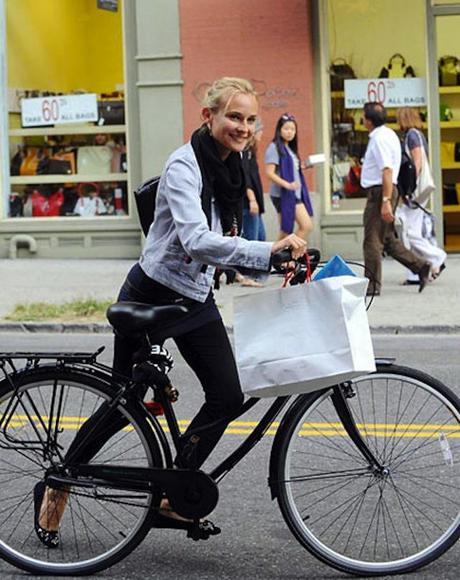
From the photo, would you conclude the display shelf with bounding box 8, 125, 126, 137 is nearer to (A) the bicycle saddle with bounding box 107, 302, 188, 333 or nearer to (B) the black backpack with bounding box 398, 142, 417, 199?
(B) the black backpack with bounding box 398, 142, 417, 199

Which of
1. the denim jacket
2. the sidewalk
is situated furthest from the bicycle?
the sidewalk

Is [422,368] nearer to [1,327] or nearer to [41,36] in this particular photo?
[1,327]

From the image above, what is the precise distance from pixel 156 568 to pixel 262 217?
11057mm

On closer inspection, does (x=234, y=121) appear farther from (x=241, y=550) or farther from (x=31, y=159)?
(x=31, y=159)

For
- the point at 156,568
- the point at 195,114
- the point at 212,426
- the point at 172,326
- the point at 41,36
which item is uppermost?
the point at 41,36

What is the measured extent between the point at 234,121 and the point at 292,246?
539 millimetres

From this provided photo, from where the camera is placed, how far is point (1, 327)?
38.2 feet

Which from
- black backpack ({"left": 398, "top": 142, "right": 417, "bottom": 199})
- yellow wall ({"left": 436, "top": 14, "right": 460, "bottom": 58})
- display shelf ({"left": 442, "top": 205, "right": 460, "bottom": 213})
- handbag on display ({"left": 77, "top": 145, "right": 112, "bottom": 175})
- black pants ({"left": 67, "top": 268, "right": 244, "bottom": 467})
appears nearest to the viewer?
black pants ({"left": 67, "top": 268, "right": 244, "bottom": 467})

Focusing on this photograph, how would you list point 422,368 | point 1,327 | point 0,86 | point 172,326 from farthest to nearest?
point 0,86 < point 1,327 < point 422,368 < point 172,326

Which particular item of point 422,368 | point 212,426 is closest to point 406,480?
point 212,426

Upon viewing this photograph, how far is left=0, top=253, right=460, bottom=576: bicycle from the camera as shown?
181 inches

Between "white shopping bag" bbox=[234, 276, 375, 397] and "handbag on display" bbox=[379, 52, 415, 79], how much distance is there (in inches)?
458

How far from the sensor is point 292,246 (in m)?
4.36

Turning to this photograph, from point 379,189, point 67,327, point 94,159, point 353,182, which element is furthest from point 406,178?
point 94,159
